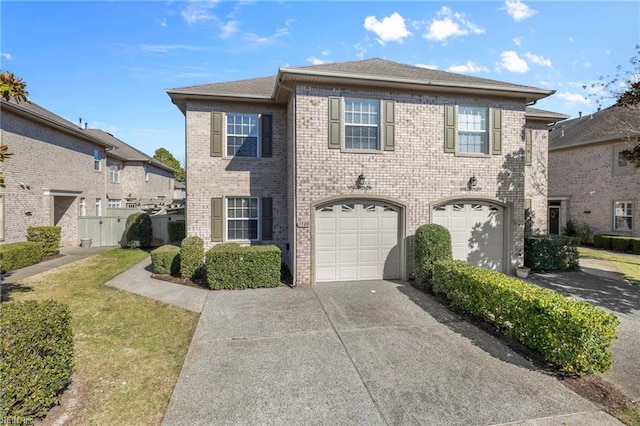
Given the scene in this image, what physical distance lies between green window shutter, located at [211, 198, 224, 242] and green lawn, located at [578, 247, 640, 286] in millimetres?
13193

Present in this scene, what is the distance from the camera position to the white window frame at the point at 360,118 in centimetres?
909

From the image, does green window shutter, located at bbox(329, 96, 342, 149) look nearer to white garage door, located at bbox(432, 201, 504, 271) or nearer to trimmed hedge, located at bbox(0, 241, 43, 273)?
white garage door, located at bbox(432, 201, 504, 271)

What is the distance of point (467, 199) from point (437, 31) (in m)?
5.16

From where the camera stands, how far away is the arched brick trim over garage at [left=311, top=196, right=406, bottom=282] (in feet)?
30.2

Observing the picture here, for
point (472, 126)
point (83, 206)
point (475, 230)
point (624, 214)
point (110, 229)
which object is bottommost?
point (110, 229)

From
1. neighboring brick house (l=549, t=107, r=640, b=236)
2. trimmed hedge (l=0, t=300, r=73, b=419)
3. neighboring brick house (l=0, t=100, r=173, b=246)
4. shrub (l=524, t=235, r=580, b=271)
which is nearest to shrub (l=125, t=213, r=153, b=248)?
neighboring brick house (l=0, t=100, r=173, b=246)

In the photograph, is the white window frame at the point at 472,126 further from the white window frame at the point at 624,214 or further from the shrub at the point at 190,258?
the white window frame at the point at 624,214

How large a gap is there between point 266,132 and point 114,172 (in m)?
15.7

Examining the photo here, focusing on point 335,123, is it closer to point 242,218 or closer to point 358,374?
point 242,218

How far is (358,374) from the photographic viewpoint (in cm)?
450

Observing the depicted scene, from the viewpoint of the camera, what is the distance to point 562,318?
4.56 m

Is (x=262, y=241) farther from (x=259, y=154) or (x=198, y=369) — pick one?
(x=198, y=369)

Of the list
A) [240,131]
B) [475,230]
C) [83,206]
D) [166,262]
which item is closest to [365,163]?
[475,230]

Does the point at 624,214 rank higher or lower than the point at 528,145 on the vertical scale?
lower
